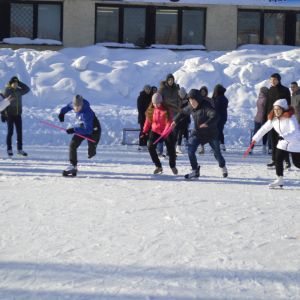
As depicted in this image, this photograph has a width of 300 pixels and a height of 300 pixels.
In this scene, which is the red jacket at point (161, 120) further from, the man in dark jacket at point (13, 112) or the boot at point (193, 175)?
the man in dark jacket at point (13, 112)

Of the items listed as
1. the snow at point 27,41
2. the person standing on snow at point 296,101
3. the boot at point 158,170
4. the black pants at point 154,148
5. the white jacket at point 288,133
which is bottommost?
the boot at point 158,170

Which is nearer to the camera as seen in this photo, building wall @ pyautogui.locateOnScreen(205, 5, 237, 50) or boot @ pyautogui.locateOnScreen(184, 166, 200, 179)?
boot @ pyautogui.locateOnScreen(184, 166, 200, 179)

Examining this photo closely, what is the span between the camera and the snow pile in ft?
70.8

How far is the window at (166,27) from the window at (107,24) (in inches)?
62.8

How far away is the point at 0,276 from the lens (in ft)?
17.5

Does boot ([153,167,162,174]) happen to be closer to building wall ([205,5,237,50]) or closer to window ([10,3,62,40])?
building wall ([205,5,237,50])

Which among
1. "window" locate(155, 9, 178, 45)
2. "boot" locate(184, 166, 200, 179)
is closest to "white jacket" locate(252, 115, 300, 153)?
"boot" locate(184, 166, 200, 179)

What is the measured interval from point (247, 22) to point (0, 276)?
24519mm

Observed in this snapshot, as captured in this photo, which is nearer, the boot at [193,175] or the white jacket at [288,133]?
the white jacket at [288,133]

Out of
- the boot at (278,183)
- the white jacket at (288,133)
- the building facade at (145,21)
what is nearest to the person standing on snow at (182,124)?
the boot at (278,183)

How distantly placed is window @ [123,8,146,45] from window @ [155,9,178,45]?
0.56 meters

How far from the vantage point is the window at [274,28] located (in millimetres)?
28719

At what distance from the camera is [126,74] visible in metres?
23.9

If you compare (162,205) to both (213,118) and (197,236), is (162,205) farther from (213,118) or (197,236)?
(213,118)
